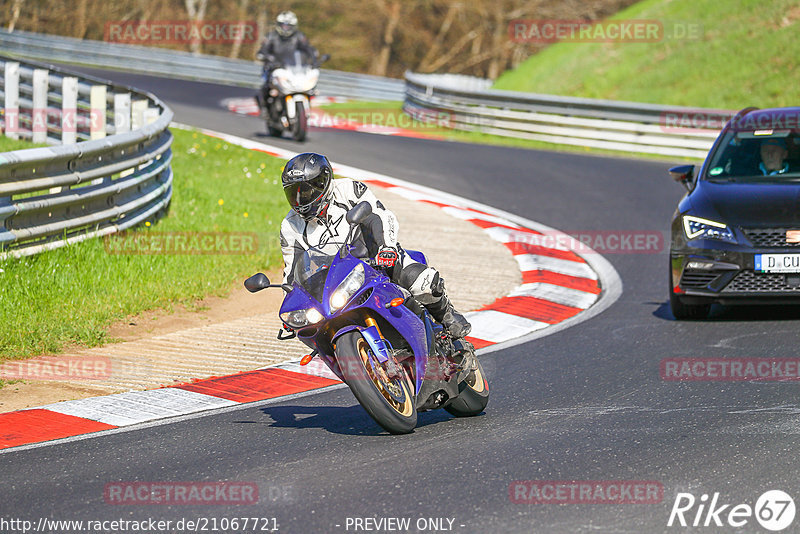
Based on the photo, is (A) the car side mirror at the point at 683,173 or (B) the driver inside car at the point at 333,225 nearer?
(B) the driver inside car at the point at 333,225

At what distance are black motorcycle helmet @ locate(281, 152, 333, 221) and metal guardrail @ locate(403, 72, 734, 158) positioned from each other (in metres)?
16.9

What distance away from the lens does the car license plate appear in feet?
30.3

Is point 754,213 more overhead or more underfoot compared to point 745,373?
more overhead

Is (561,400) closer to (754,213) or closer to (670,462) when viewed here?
(670,462)

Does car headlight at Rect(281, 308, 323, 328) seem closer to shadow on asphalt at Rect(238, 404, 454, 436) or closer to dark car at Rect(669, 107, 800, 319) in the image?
shadow on asphalt at Rect(238, 404, 454, 436)

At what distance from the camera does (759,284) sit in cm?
936

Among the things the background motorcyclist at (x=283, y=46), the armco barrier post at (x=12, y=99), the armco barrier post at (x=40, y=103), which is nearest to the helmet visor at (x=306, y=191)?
the armco barrier post at (x=40, y=103)

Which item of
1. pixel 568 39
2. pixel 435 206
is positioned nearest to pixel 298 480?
pixel 435 206

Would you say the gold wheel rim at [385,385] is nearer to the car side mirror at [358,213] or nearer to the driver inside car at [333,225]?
the driver inside car at [333,225]

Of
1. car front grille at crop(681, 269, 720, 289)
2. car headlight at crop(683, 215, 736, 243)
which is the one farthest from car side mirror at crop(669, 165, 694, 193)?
car front grille at crop(681, 269, 720, 289)

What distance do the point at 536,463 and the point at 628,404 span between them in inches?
59.2

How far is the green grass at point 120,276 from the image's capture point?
28.8 feet

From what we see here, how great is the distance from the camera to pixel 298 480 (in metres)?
5.44

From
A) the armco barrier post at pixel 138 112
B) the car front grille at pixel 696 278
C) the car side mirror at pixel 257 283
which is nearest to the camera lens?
the car side mirror at pixel 257 283
